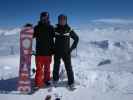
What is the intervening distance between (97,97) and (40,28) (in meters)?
2.46

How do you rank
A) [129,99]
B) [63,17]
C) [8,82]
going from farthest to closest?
[8,82] → [63,17] → [129,99]

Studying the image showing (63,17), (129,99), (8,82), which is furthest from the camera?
(8,82)

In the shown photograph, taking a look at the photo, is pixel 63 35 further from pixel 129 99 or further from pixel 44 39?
pixel 129 99

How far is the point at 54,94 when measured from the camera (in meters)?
8.15

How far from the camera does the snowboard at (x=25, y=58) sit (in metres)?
8.66

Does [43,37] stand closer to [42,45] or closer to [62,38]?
[42,45]

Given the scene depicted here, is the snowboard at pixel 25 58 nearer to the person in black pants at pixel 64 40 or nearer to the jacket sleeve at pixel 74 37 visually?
the person in black pants at pixel 64 40

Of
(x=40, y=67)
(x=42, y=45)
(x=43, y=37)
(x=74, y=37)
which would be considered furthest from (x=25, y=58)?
(x=74, y=37)

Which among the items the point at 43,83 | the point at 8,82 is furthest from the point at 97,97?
the point at 8,82

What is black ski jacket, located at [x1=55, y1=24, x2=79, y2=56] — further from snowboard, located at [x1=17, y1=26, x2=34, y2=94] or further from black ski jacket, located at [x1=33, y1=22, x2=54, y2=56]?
snowboard, located at [x1=17, y1=26, x2=34, y2=94]

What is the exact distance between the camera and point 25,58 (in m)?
8.80

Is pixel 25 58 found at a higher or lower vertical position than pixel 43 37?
lower

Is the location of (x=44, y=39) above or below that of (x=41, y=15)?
below

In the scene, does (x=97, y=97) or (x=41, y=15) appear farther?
(x=41, y=15)
